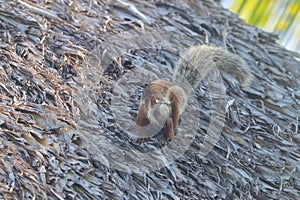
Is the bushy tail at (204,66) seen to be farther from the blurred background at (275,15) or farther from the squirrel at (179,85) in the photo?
the blurred background at (275,15)

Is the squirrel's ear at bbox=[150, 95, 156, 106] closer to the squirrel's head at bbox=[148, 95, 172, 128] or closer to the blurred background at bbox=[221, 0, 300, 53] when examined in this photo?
the squirrel's head at bbox=[148, 95, 172, 128]

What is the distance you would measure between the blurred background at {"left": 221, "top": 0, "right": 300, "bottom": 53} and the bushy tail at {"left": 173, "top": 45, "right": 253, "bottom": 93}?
49 centimetres

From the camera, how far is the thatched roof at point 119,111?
103 inches

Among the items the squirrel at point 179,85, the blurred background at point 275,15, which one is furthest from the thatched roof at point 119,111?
the blurred background at point 275,15

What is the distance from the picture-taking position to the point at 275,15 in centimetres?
399

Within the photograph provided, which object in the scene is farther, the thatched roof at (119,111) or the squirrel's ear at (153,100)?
the squirrel's ear at (153,100)

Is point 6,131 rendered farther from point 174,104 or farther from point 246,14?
point 246,14

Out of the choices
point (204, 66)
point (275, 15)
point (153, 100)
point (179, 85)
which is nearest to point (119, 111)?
point (153, 100)

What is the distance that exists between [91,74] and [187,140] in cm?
63

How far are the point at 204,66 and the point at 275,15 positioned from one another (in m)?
0.80

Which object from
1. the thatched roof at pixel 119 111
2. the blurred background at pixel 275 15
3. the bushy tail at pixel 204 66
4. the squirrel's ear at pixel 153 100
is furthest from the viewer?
the blurred background at pixel 275 15

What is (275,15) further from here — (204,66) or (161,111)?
(161,111)

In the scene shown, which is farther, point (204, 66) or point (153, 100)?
point (204, 66)

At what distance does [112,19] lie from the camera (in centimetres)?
348
